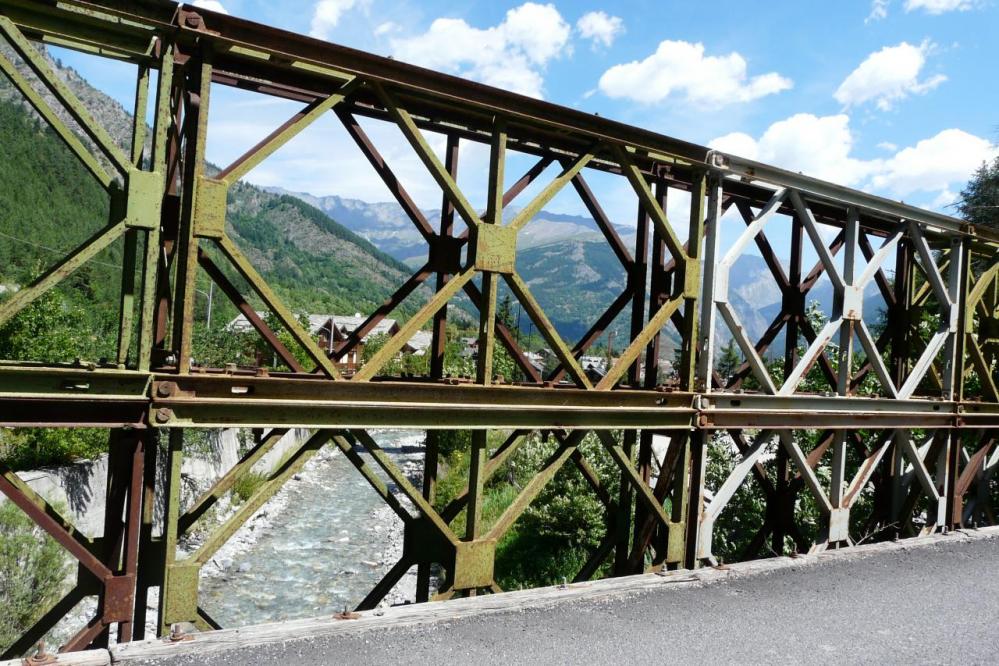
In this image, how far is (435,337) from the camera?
22.2 ft

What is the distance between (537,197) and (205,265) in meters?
2.70

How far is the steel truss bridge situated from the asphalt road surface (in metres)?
0.61

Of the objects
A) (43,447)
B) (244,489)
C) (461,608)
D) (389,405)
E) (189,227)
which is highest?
(189,227)

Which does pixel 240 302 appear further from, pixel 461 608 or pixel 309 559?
pixel 309 559

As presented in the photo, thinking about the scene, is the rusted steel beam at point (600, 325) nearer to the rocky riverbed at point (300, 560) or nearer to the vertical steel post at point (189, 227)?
the vertical steel post at point (189, 227)

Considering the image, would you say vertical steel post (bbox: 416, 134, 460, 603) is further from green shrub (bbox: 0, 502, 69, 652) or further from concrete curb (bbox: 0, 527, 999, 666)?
green shrub (bbox: 0, 502, 69, 652)

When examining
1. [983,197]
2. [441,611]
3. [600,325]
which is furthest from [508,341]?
[983,197]

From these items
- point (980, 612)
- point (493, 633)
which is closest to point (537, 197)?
point (493, 633)

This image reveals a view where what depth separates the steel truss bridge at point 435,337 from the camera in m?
4.37

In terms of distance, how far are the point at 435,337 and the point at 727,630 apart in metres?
3.42

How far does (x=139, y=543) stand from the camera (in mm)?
4742

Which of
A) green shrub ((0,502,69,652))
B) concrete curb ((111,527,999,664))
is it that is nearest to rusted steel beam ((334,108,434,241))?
concrete curb ((111,527,999,664))

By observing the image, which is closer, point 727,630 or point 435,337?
point 727,630

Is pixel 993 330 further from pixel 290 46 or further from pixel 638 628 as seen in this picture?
pixel 290 46
